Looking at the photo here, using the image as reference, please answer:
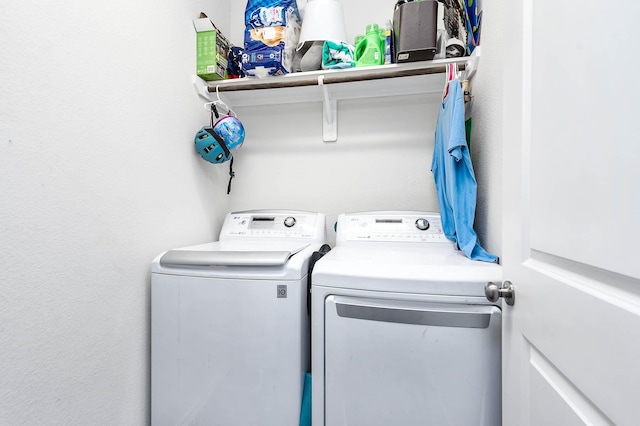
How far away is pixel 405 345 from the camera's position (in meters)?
0.83

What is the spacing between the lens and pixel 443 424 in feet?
2.68

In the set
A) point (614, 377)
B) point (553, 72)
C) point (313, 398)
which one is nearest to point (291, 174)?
point (313, 398)

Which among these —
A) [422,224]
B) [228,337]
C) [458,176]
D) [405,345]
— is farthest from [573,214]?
[228,337]

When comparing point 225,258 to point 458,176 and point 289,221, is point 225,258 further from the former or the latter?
point 458,176

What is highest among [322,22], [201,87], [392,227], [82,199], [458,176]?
[322,22]

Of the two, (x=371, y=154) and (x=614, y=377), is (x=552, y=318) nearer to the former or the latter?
(x=614, y=377)

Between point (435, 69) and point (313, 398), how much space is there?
1.47 m

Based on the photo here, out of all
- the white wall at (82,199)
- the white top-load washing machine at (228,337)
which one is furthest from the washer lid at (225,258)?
the white wall at (82,199)

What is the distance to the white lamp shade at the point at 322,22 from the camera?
143 cm

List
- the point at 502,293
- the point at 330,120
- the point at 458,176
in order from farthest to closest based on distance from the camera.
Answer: the point at 330,120 → the point at 458,176 → the point at 502,293

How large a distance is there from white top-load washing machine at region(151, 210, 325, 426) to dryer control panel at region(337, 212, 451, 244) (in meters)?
0.42

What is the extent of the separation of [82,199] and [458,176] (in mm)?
1349

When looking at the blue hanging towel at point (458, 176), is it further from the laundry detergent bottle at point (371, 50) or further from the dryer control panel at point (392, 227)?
the laundry detergent bottle at point (371, 50)

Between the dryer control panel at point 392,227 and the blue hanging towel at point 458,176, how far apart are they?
0.10 m
